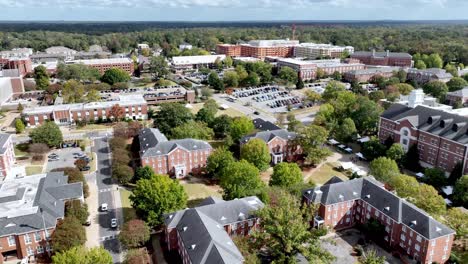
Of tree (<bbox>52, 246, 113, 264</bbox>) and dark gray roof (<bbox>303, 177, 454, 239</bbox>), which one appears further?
dark gray roof (<bbox>303, 177, 454, 239</bbox>)

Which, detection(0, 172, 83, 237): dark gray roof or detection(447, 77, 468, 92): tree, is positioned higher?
detection(447, 77, 468, 92): tree

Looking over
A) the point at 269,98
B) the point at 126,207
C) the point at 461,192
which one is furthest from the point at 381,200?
the point at 269,98

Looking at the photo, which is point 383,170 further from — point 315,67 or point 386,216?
point 315,67

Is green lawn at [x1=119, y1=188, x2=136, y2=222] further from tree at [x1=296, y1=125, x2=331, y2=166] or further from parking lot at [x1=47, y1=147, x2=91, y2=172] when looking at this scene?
tree at [x1=296, y1=125, x2=331, y2=166]

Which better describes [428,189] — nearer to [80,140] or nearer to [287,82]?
[80,140]

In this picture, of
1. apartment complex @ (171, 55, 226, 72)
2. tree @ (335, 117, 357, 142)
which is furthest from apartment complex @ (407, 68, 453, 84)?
apartment complex @ (171, 55, 226, 72)

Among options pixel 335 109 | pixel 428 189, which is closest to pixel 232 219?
pixel 428 189
